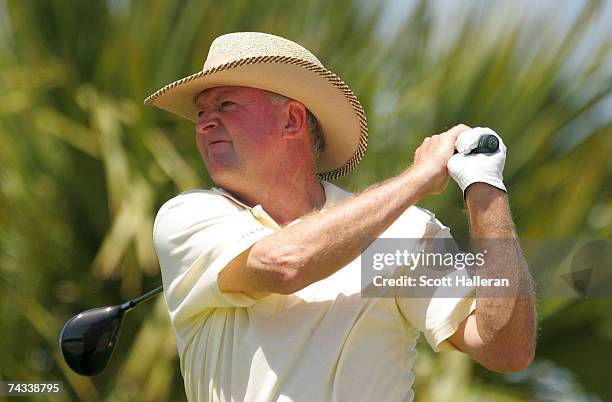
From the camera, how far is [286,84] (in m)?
3.15

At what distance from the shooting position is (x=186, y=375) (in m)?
2.87

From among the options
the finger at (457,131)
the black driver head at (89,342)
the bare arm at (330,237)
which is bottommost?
the black driver head at (89,342)

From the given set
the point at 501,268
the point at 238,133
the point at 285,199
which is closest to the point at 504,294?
the point at 501,268

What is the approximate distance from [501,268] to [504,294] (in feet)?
0.18

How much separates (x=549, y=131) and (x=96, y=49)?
75.7 inches

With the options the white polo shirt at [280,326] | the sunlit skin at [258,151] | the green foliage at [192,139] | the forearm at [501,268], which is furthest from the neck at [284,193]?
→ the green foliage at [192,139]

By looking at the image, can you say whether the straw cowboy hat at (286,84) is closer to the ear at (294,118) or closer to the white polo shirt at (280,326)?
the ear at (294,118)

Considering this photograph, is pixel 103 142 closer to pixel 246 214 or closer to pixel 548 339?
pixel 548 339

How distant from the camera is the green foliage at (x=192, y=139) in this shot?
16.1 feet

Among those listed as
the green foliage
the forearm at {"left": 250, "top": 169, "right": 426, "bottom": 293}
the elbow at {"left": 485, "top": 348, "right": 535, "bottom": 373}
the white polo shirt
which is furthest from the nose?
the green foliage

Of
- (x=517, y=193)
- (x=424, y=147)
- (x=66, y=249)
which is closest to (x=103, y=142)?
(x=66, y=249)

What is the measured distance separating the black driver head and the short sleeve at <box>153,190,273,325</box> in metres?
0.18

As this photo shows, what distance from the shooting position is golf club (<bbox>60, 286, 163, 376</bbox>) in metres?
2.90

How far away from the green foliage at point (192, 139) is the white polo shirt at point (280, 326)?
6.39 feet
